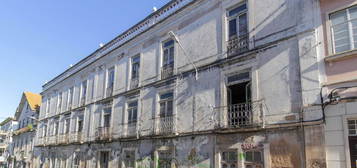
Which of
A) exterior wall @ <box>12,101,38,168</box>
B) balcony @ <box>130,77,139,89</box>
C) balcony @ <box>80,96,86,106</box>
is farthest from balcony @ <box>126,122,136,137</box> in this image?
exterior wall @ <box>12,101,38,168</box>

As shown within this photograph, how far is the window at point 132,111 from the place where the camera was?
16484 mm

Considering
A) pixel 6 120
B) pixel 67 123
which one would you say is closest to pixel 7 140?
pixel 6 120

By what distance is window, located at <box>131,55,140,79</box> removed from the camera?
1720 cm

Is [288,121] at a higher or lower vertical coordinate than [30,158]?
higher

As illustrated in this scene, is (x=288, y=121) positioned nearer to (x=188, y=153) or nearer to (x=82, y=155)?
(x=188, y=153)

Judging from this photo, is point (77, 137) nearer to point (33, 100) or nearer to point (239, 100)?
point (239, 100)

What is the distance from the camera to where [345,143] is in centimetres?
805

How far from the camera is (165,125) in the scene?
46.1ft

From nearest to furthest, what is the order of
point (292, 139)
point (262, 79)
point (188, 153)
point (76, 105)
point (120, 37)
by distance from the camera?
point (292, 139) < point (262, 79) < point (188, 153) < point (120, 37) < point (76, 105)

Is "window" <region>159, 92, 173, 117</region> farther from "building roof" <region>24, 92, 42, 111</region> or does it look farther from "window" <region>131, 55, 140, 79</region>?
"building roof" <region>24, 92, 42, 111</region>

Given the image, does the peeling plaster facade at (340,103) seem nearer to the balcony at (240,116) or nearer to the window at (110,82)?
the balcony at (240,116)

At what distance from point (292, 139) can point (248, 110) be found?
1850 mm

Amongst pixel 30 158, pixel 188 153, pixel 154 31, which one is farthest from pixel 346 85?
pixel 30 158

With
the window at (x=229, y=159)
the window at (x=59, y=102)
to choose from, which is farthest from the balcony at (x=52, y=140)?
the window at (x=229, y=159)
